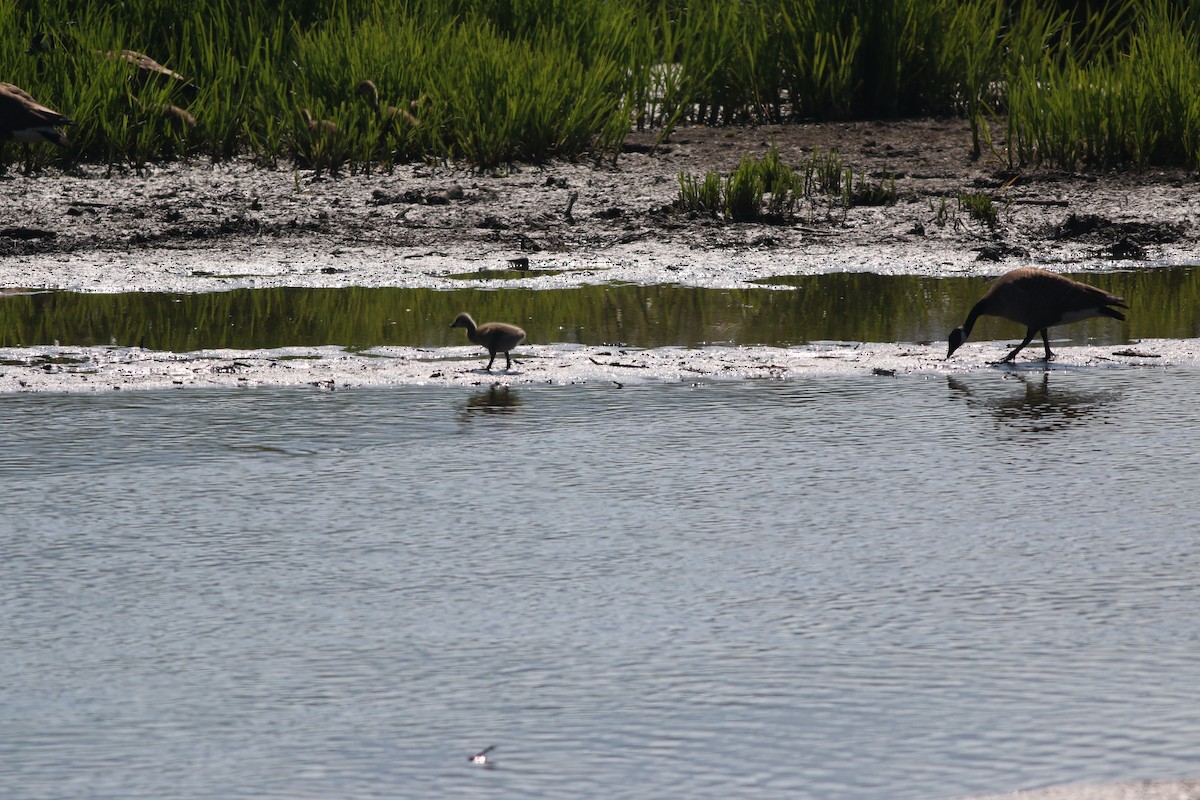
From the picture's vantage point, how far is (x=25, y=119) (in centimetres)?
1241

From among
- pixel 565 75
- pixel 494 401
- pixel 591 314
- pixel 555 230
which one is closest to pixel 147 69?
pixel 565 75

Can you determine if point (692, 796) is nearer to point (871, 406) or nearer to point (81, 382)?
point (871, 406)

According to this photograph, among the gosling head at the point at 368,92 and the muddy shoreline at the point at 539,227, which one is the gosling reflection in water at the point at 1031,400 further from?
the gosling head at the point at 368,92

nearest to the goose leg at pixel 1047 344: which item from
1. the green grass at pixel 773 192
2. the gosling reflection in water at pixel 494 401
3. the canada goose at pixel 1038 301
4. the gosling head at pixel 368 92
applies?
the canada goose at pixel 1038 301

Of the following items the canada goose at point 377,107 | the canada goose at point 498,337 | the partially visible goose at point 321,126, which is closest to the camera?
the canada goose at point 498,337

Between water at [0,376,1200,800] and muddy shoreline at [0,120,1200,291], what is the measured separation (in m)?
3.83

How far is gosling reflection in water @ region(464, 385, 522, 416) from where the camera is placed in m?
6.65

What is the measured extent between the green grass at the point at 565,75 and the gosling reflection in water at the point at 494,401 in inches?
203

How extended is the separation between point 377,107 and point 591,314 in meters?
5.28

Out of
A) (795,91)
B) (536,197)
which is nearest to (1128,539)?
(536,197)

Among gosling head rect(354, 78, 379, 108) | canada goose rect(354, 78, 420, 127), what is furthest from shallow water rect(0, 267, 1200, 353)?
gosling head rect(354, 78, 379, 108)

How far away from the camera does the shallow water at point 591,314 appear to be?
26.8 feet

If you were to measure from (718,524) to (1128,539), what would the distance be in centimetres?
116

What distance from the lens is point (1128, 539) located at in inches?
188
